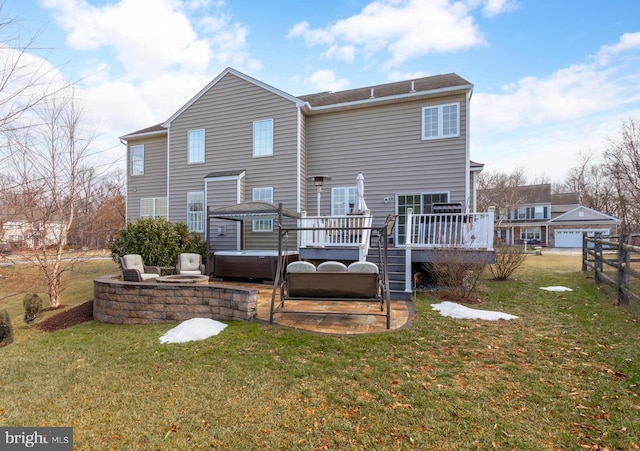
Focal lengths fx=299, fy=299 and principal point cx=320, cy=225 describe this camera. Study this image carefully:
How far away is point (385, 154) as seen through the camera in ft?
34.1

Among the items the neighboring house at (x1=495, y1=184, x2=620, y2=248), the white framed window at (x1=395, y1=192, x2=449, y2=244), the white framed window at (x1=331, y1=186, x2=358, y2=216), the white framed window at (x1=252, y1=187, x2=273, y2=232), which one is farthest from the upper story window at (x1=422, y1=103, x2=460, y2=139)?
the neighboring house at (x1=495, y1=184, x2=620, y2=248)

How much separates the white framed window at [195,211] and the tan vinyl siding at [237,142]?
254 millimetres

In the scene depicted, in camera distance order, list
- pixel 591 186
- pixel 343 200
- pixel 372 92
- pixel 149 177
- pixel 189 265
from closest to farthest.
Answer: pixel 189 265, pixel 343 200, pixel 372 92, pixel 149 177, pixel 591 186

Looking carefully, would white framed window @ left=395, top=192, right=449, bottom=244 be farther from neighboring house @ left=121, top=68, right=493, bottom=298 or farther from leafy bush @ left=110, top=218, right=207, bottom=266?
leafy bush @ left=110, top=218, right=207, bottom=266

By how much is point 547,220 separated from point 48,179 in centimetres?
3926

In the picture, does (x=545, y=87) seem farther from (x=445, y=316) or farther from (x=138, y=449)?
(x=138, y=449)

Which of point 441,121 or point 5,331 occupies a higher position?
point 441,121

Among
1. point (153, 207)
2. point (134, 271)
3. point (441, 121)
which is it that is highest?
point (441, 121)

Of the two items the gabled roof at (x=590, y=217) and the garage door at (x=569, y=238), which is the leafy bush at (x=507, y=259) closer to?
the garage door at (x=569, y=238)

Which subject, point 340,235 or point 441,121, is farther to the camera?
point 441,121

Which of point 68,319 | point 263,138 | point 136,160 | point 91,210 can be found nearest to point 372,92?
point 263,138

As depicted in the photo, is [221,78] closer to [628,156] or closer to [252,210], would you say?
[252,210]

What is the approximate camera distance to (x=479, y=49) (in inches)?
387

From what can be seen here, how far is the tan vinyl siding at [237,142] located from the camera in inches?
427
